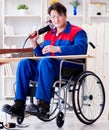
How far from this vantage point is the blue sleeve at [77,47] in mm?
2828

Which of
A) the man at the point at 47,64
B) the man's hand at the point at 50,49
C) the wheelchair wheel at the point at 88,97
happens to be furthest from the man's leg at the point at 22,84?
the wheelchair wheel at the point at 88,97

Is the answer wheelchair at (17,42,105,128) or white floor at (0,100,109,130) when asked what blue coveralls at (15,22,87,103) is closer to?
wheelchair at (17,42,105,128)

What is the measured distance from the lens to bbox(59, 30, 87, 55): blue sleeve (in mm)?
2828

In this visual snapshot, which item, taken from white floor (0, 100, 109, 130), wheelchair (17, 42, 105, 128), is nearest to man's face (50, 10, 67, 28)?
wheelchair (17, 42, 105, 128)

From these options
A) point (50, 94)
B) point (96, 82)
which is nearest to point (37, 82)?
point (50, 94)

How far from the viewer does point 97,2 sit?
6.04m

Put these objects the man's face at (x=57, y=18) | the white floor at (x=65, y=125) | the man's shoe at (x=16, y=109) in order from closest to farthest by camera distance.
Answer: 1. the man's shoe at (x=16, y=109)
2. the white floor at (x=65, y=125)
3. the man's face at (x=57, y=18)

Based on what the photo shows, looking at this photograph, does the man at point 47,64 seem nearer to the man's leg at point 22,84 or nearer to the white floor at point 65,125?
the man's leg at point 22,84

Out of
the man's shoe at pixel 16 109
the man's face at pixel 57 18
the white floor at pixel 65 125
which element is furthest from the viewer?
the man's face at pixel 57 18

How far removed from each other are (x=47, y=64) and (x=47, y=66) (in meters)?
0.02

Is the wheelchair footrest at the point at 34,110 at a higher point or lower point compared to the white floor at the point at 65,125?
higher

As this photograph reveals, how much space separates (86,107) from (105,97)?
0.20 meters

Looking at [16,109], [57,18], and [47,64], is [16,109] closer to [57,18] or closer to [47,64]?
[47,64]

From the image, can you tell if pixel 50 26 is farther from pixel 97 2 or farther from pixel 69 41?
pixel 97 2
